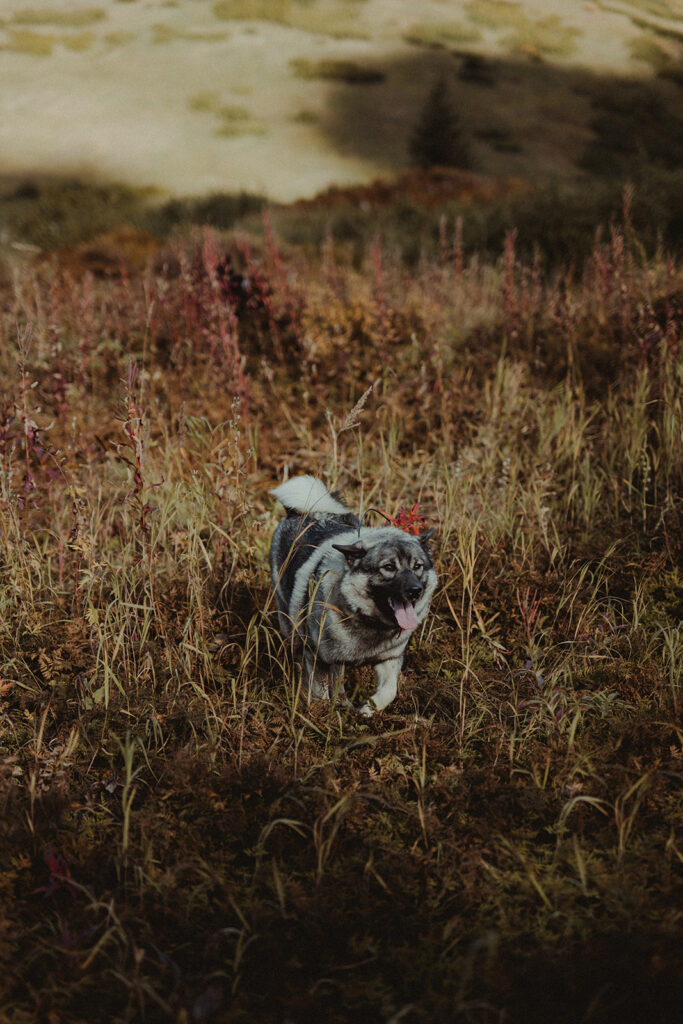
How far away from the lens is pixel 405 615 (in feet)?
8.41

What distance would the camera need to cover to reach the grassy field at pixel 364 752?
6.01 ft

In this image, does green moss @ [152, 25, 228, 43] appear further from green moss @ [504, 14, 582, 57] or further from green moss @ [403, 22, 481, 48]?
green moss @ [504, 14, 582, 57]

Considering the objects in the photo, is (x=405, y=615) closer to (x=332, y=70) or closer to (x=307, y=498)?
(x=307, y=498)

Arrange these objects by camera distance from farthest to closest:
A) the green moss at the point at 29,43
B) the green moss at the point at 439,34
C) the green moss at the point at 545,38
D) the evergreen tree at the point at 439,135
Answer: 1. the evergreen tree at the point at 439,135
2. the green moss at the point at 439,34
3. the green moss at the point at 545,38
4. the green moss at the point at 29,43

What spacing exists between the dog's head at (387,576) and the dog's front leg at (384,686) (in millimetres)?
209

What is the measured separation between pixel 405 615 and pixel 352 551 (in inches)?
12.5

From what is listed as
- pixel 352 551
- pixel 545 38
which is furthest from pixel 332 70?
pixel 352 551

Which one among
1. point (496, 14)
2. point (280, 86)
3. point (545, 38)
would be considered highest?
point (496, 14)

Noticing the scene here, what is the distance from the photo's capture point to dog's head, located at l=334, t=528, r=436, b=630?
8.46 ft

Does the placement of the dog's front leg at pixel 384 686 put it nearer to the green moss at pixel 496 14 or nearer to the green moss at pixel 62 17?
the green moss at pixel 62 17

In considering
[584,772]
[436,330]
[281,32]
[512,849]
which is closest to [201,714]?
[512,849]

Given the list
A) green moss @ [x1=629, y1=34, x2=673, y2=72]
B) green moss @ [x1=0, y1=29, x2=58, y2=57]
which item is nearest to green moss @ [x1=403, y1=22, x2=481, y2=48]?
green moss @ [x1=629, y1=34, x2=673, y2=72]

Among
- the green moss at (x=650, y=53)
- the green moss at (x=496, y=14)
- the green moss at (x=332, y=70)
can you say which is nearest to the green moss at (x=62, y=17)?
the green moss at (x=332, y=70)

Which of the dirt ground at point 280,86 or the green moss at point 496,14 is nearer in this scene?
the green moss at point 496,14
